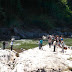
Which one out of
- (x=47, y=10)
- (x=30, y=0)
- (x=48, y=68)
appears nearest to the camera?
(x=48, y=68)

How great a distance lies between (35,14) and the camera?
43688 mm

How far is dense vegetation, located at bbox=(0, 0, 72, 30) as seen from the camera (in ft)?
121

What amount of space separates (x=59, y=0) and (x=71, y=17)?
8.45 m

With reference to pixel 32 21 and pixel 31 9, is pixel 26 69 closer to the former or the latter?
pixel 32 21

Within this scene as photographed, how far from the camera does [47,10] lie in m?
47.1

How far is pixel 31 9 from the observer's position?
44.4 m

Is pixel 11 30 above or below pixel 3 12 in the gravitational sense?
below

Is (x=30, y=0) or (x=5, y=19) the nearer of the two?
(x=5, y=19)

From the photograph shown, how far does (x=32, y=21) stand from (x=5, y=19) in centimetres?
966

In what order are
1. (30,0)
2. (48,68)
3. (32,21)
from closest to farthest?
1. (48,68)
2. (32,21)
3. (30,0)

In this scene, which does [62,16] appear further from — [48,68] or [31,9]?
[48,68]

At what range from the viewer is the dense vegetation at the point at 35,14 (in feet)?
121

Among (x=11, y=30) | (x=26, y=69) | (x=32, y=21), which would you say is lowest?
(x=26, y=69)

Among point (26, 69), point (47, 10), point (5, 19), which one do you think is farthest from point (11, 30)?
point (26, 69)
